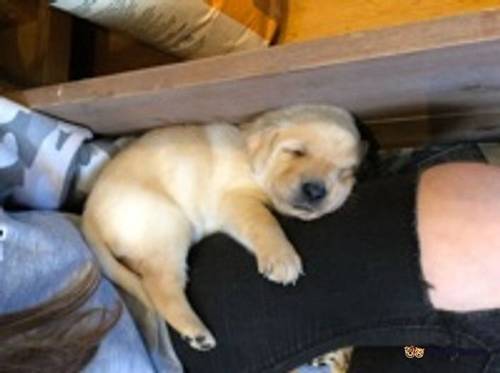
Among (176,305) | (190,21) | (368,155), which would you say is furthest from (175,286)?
(190,21)

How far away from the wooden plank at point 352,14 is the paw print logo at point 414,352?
2.44 ft

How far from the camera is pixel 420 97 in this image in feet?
2.93

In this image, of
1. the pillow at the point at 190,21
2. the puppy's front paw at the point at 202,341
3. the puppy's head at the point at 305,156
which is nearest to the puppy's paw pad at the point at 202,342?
the puppy's front paw at the point at 202,341

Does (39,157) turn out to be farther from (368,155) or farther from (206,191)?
(368,155)

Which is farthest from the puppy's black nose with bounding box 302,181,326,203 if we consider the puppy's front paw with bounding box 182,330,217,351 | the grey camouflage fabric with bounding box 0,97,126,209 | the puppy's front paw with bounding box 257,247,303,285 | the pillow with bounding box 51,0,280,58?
the pillow with bounding box 51,0,280,58

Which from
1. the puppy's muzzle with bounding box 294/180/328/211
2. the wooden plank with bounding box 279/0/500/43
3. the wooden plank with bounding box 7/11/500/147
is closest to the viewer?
the wooden plank with bounding box 7/11/500/147

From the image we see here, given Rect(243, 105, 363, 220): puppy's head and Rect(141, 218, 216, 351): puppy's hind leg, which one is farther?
Rect(243, 105, 363, 220): puppy's head

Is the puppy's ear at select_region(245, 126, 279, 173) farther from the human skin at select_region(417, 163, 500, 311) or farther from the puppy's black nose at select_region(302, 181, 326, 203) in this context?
the human skin at select_region(417, 163, 500, 311)

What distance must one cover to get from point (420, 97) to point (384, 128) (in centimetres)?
18

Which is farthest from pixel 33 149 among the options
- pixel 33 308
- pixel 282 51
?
pixel 282 51

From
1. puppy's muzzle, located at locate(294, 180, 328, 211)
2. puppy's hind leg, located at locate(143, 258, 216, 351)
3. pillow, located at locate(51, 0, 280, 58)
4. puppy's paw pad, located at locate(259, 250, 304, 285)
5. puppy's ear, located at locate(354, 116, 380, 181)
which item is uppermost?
pillow, located at locate(51, 0, 280, 58)

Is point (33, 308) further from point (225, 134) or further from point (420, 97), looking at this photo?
point (420, 97)

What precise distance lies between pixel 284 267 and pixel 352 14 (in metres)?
0.81

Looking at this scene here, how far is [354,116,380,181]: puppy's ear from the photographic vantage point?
3.46ft
